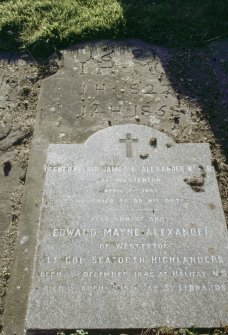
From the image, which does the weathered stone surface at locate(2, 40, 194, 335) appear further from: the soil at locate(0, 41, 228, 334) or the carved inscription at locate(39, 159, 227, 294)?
the carved inscription at locate(39, 159, 227, 294)

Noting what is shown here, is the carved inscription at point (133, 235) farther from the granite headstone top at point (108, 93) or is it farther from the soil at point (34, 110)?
the granite headstone top at point (108, 93)

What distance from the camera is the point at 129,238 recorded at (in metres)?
3.69

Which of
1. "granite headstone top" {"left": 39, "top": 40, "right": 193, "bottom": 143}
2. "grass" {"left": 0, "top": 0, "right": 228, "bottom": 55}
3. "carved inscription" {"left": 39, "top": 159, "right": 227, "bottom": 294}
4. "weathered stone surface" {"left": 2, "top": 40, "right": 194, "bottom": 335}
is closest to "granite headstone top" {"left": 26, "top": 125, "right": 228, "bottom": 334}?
"carved inscription" {"left": 39, "top": 159, "right": 227, "bottom": 294}

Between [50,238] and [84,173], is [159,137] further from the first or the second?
[50,238]

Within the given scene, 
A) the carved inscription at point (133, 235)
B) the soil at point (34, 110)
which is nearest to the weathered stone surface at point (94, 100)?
the soil at point (34, 110)

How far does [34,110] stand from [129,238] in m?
2.41

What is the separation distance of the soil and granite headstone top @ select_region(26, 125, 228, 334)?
15.9 inches

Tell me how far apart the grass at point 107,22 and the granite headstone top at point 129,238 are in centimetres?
239

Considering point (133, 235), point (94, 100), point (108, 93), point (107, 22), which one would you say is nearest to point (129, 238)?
point (133, 235)

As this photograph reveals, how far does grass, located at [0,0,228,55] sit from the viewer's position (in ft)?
20.7

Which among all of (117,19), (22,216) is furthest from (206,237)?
(117,19)

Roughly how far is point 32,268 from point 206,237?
152 cm

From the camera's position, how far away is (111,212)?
3873 mm

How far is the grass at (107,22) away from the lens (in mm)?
6316
